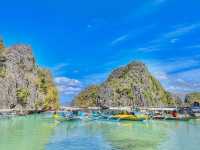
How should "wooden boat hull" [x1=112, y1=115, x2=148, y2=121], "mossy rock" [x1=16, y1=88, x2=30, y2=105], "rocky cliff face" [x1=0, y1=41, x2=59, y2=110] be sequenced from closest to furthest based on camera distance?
"wooden boat hull" [x1=112, y1=115, x2=148, y2=121] < "rocky cliff face" [x1=0, y1=41, x2=59, y2=110] < "mossy rock" [x1=16, y1=88, x2=30, y2=105]

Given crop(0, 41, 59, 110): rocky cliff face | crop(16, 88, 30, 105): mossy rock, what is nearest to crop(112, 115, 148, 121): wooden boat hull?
crop(0, 41, 59, 110): rocky cliff face

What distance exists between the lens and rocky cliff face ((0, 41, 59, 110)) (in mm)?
127812

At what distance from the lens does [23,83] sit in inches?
5723

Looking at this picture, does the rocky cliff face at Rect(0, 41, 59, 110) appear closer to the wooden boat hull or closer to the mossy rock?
the mossy rock

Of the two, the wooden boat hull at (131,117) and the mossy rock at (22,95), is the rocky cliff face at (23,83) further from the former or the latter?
the wooden boat hull at (131,117)

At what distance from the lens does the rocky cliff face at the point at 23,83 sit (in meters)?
128

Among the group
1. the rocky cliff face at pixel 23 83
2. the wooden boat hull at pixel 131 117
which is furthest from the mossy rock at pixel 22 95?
the wooden boat hull at pixel 131 117

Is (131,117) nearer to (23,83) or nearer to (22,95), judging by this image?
(22,95)

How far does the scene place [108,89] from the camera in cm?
19675

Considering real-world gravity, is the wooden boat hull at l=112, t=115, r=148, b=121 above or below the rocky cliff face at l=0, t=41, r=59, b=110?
below

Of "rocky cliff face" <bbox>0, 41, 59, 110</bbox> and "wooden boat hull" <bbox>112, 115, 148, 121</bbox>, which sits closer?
"wooden boat hull" <bbox>112, 115, 148, 121</bbox>

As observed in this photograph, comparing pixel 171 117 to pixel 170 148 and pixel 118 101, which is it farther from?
pixel 118 101

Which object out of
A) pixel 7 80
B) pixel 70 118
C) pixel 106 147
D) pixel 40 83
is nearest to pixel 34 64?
pixel 40 83

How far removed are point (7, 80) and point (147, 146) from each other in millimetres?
95684
